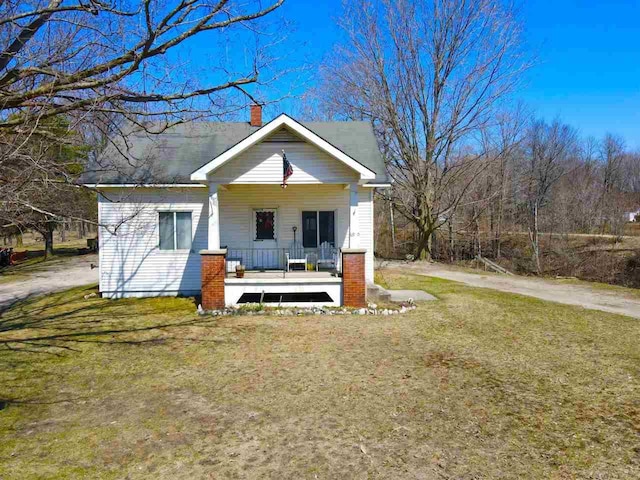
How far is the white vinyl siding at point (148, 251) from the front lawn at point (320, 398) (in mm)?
2859

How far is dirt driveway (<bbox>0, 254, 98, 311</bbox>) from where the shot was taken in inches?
548

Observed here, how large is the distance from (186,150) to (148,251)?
3481mm

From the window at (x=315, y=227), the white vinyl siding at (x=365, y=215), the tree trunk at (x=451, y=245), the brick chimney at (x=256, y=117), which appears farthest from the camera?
the tree trunk at (x=451, y=245)

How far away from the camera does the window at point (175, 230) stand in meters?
12.3

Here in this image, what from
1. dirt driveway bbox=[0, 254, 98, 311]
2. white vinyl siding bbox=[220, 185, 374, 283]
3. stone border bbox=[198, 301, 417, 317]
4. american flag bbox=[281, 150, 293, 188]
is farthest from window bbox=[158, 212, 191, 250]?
dirt driveway bbox=[0, 254, 98, 311]

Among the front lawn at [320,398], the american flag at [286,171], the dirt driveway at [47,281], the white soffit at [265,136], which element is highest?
the white soffit at [265,136]

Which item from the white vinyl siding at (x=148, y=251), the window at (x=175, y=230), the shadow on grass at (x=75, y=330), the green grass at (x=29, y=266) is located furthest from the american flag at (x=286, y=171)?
the green grass at (x=29, y=266)

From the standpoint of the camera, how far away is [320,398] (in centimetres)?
536

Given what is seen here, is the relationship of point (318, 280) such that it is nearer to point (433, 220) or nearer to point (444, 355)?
point (444, 355)

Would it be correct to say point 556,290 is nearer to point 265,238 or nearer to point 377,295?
point 377,295

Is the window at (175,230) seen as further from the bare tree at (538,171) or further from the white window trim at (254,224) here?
the bare tree at (538,171)

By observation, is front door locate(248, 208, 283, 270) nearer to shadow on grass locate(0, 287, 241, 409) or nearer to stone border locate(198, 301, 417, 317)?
shadow on grass locate(0, 287, 241, 409)

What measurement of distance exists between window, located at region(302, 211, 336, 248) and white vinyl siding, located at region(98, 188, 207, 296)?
118 inches

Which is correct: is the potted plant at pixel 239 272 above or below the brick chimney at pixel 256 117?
below
